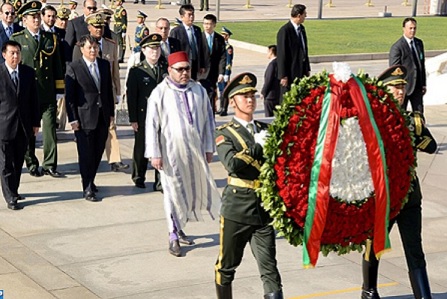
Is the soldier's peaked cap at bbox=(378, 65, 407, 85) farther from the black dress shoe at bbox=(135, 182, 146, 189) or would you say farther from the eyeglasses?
the black dress shoe at bbox=(135, 182, 146, 189)

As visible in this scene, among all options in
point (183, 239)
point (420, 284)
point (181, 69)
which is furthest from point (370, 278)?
point (181, 69)

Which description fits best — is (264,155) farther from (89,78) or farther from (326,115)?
(89,78)

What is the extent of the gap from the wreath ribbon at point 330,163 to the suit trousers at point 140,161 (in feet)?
17.9

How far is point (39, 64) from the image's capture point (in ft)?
46.2

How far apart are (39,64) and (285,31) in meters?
3.65

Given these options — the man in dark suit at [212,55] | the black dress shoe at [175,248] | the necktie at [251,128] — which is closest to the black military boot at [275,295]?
the necktie at [251,128]

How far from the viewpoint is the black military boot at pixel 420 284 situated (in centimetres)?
898

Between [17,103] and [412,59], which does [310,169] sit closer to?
[17,103]

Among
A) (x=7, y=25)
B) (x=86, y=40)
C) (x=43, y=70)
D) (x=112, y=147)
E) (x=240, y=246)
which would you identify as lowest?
(x=112, y=147)

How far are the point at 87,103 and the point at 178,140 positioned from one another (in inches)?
94.8

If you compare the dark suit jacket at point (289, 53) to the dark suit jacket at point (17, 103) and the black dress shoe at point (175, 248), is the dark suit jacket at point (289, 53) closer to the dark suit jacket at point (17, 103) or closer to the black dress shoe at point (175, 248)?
the dark suit jacket at point (17, 103)

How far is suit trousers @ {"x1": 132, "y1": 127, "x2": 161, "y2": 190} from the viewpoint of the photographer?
13281 mm

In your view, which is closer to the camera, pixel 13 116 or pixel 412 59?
pixel 13 116

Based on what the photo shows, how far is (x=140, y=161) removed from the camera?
1337 centimetres
